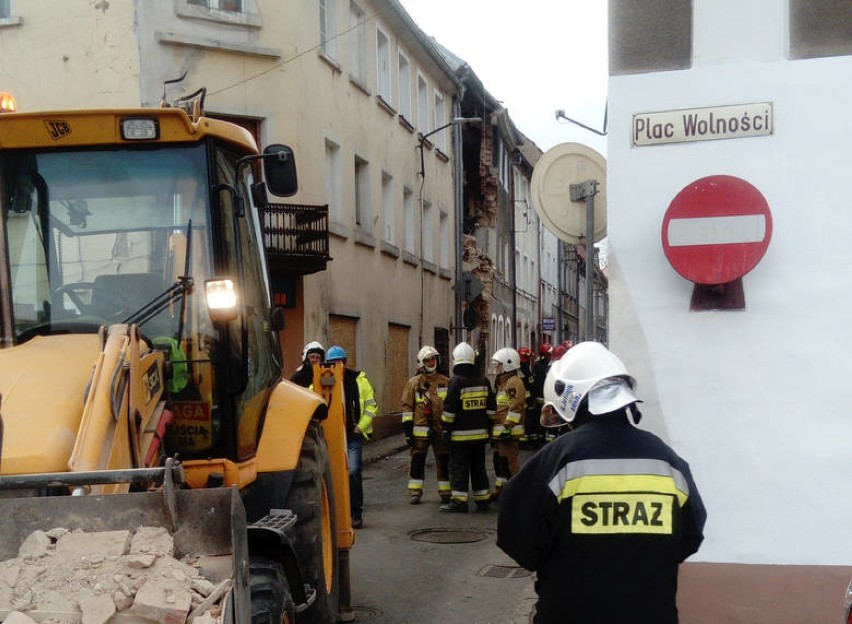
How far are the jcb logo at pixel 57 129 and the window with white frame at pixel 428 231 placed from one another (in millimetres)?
22302

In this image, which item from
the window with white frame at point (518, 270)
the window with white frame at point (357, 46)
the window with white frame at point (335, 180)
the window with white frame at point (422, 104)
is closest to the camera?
the window with white frame at point (335, 180)

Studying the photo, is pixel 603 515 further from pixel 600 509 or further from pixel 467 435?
pixel 467 435

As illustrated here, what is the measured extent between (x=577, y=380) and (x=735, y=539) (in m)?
2.30

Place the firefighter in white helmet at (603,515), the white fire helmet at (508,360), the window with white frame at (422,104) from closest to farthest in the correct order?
the firefighter in white helmet at (603,515) < the white fire helmet at (508,360) < the window with white frame at (422,104)

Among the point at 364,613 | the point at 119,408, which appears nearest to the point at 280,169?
the point at 119,408

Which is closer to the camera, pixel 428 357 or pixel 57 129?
pixel 57 129

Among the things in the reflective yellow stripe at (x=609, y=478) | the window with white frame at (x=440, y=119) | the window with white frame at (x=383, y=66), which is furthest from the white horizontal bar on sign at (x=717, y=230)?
the window with white frame at (x=440, y=119)

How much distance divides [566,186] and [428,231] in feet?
68.9

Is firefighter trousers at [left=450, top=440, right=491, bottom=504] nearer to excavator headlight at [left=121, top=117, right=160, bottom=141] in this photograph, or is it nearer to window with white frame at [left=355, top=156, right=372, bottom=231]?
excavator headlight at [left=121, top=117, right=160, bottom=141]

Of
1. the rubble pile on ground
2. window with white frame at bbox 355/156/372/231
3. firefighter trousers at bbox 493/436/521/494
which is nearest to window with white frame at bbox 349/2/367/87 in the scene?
window with white frame at bbox 355/156/372/231

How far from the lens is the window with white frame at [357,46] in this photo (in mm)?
21656

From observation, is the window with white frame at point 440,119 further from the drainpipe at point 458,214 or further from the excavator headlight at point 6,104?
the excavator headlight at point 6,104

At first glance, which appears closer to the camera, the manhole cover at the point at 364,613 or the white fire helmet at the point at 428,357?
the manhole cover at the point at 364,613

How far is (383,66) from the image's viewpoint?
2453 cm
